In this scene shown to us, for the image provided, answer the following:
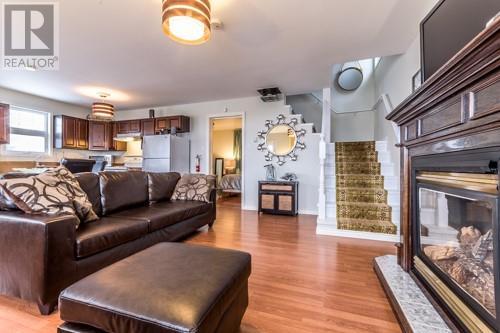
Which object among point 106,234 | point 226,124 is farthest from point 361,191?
point 226,124

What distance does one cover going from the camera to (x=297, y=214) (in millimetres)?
4660

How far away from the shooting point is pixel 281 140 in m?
5.04

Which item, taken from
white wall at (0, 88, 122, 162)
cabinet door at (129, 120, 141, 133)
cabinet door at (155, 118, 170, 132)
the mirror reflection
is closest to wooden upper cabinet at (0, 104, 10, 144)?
white wall at (0, 88, 122, 162)

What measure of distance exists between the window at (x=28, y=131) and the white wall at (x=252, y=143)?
8.11 ft

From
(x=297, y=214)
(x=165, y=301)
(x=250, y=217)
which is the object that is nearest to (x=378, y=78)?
(x=297, y=214)

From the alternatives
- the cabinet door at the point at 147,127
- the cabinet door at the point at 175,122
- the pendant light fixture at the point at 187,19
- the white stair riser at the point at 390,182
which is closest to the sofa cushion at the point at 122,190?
the pendant light fixture at the point at 187,19

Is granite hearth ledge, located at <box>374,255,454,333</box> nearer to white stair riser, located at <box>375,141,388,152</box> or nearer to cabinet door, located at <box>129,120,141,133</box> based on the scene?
white stair riser, located at <box>375,141,388,152</box>

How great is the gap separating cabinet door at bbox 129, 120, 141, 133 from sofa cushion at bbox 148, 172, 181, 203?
10.3ft

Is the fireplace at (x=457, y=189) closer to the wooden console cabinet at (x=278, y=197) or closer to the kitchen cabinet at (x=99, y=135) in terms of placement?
the wooden console cabinet at (x=278, y=197)

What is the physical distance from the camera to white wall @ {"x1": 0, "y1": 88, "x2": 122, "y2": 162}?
185 inches

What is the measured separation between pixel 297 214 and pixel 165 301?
4019 mm

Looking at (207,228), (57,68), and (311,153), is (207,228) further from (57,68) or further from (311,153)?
(57,68)

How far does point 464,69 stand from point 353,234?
2545mm

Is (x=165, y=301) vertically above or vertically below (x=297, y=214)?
above
